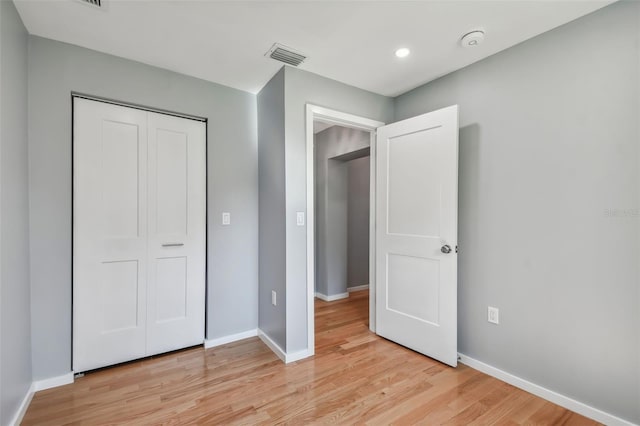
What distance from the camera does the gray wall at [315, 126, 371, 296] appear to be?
165 inches

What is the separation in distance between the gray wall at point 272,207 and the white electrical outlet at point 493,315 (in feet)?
5.32

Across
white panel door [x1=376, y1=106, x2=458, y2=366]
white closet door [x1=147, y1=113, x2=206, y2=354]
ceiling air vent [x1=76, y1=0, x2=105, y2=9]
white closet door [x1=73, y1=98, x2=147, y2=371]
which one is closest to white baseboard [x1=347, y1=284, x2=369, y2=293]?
white panel door [x1=376, y1=106, x2=458, y2=366]

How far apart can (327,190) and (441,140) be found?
2.12 meters

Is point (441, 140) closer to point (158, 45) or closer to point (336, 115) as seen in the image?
point (336, 115)

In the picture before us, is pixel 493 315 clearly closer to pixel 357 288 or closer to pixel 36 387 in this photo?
pixel 357 288

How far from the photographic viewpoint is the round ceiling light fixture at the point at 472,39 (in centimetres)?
193

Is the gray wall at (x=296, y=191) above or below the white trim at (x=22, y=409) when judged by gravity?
above

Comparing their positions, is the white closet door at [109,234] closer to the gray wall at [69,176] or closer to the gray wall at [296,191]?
the gray wall at [69,176]

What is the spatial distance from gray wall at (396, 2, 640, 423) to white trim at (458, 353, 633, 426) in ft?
0.13

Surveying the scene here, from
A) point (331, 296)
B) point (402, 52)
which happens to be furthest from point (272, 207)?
point (331, 296)

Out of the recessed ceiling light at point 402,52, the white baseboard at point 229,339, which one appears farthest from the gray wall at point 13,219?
the recessed ceiling light at point 402,52

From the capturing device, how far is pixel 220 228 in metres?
A: 2.71

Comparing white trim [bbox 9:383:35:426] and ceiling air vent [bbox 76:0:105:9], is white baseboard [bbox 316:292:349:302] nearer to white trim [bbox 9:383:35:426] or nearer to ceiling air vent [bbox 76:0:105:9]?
white trim [bbox 9:383:35:426]

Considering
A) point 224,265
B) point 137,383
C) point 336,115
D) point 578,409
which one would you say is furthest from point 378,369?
point 336,115
